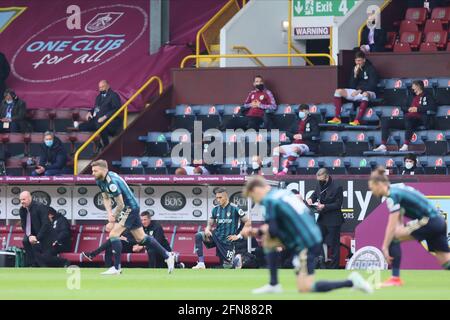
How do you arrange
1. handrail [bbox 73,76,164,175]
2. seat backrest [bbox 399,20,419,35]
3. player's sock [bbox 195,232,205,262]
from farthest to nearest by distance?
seat backrest [bbox 399,20,419,35], handrail [bbox 73,76,164,175], player's sock [bbox 195,232,205,262]

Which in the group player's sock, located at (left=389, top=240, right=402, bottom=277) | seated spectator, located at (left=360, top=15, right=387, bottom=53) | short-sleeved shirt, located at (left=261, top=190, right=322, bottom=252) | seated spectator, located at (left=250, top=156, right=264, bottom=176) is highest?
seated spectator, located at (left=360, top=15, right=387, bottom=53)

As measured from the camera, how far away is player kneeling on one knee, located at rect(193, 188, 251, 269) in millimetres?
24953

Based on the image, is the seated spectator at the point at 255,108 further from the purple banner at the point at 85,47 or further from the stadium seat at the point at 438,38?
the stadium seat at the point at 438,38

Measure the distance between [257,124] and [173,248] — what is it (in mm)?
3798

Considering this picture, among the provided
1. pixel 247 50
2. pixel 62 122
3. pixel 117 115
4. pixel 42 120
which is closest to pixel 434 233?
pixel 117 115

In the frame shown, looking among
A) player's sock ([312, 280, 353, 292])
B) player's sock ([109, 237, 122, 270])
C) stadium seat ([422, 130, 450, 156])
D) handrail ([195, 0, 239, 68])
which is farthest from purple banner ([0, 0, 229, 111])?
player's sock ([312, 280, 353, 292])

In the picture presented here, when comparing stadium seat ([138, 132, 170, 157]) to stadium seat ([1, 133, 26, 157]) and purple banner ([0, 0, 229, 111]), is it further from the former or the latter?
stadium seat ([1, 133, 26, 157])

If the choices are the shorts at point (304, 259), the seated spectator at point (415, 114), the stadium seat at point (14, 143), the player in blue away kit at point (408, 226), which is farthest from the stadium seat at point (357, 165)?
the shorts at point (304, 259)

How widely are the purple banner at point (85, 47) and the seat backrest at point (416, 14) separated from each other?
16.9ft

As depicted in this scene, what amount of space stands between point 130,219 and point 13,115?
34.6 ft

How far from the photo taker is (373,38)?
103 ft

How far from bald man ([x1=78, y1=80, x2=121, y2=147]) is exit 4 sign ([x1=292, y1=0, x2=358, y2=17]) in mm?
4948

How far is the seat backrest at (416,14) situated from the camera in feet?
105
